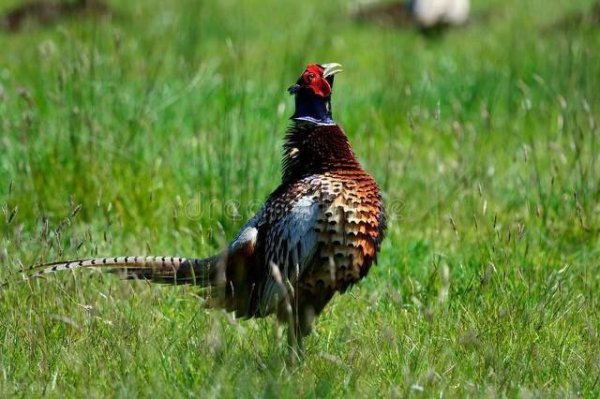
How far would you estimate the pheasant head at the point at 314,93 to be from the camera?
3.82m

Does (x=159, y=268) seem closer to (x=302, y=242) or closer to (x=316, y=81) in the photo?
(x=302, y=242)

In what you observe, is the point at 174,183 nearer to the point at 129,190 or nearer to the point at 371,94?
the point at 129,190

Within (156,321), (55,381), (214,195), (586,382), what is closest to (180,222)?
(214,195)

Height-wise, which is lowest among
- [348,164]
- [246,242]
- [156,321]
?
[156,321]

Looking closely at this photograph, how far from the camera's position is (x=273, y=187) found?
5.37 metres

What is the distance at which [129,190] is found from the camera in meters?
5.33

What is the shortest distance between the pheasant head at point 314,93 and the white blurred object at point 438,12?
6535mm

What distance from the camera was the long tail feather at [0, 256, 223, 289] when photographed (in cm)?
379

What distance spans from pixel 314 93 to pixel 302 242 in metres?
0.56

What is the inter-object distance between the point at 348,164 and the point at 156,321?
89 centimetres
